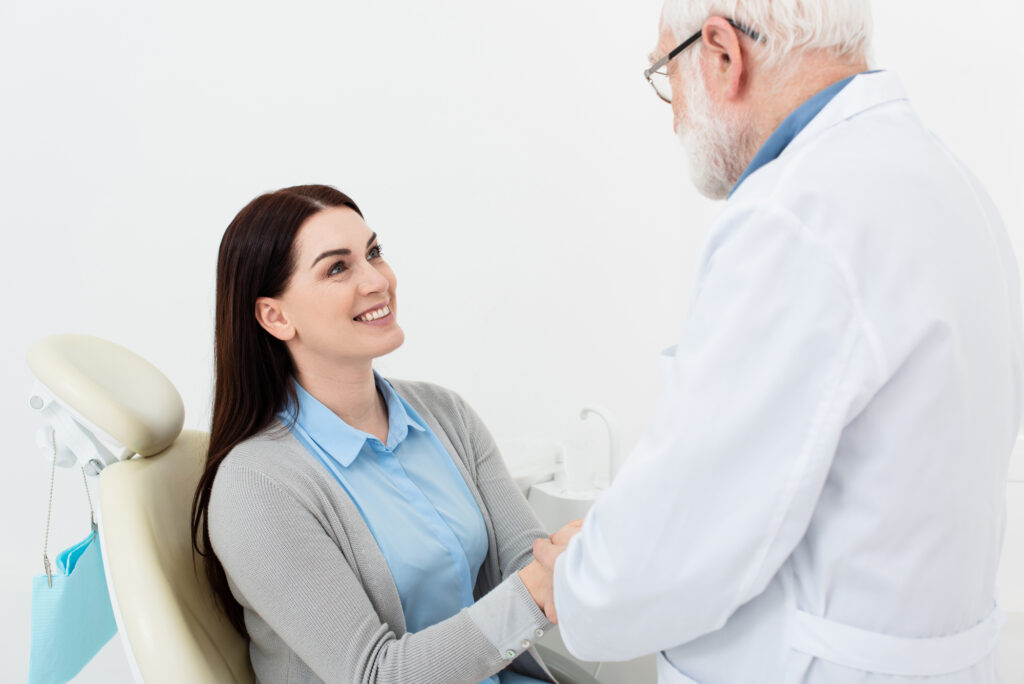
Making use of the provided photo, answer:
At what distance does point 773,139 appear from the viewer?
0.85 meters

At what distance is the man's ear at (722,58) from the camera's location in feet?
2.96

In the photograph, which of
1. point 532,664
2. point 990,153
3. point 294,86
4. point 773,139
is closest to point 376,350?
point 532,664

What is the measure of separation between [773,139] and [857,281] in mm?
213

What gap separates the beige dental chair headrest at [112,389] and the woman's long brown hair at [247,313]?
0.27ft

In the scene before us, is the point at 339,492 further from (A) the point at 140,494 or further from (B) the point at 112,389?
(B) the point at 112,389

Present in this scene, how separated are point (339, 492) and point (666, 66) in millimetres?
771

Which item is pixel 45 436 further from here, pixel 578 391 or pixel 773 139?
pixel 578 391

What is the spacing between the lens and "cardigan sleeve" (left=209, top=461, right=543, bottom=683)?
1114 millimetres

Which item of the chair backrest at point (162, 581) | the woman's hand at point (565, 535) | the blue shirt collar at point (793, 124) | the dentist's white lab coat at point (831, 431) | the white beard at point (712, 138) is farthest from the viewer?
the woman's hand at point (565, 535)

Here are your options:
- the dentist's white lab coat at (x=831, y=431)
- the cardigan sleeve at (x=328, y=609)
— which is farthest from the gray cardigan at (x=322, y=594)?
the dentist's white lab coat at (x=831, y=431)

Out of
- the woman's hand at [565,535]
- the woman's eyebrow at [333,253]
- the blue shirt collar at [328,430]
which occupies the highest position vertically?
the woman's eyebrow at [333,253]

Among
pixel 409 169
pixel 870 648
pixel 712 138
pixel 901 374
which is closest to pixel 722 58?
pixel 712 138

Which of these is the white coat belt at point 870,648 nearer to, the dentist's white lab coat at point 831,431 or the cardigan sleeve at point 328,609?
the dentist's white lab coat at point 831,431

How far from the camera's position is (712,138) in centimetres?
98
